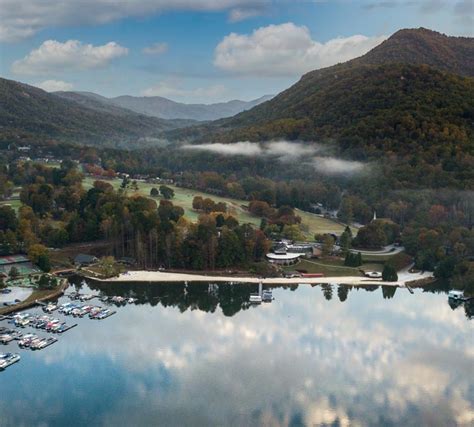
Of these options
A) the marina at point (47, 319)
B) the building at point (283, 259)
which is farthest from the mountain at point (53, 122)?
the marina at point (47, 319)

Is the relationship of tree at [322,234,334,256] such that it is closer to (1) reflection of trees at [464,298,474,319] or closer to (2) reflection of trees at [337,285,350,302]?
(2) reflection of trees at [337,285,350,302]

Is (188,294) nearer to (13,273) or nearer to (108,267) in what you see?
(108,267)

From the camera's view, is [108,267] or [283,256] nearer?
[108,267]

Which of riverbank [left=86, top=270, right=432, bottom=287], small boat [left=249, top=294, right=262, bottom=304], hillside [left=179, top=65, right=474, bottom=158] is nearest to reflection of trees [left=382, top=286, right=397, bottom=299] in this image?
riverbank [left=86, top=270, right=432, bottom=287]

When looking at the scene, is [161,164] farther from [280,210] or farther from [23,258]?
[23,258]

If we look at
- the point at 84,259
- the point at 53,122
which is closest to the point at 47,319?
the point at 84,259

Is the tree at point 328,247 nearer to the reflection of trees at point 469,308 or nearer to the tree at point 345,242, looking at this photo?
the tree at point 345,242
